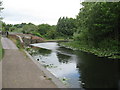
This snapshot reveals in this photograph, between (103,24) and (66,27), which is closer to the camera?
(103,24)

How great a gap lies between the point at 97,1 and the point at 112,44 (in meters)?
5.89

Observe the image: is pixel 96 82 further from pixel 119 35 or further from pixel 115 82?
pixel 119 35

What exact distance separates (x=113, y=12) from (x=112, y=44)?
4063 millimetres

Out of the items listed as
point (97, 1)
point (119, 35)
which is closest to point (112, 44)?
point (119, 35)

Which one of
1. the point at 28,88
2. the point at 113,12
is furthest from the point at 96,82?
the point at 113,12

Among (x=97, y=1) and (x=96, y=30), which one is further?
(x=96, y=30)

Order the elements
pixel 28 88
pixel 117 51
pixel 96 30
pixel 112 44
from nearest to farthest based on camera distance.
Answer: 1. pixel 28 88
2. pixel 117 51
3. pixel 112 44
4. pixel 96 30

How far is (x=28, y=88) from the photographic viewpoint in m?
6.85

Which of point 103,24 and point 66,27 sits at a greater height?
point 66,27

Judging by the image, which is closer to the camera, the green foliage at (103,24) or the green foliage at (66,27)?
the green foliage at (103,24)

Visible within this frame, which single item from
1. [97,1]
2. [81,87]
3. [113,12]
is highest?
[97,1]

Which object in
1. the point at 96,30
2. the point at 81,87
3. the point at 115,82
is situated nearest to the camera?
the point at 81,87

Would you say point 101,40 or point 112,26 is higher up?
point 112,26

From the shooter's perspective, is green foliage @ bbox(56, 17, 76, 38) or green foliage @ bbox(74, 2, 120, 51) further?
green foliage @ bbox(56, 17, 76, 38)
